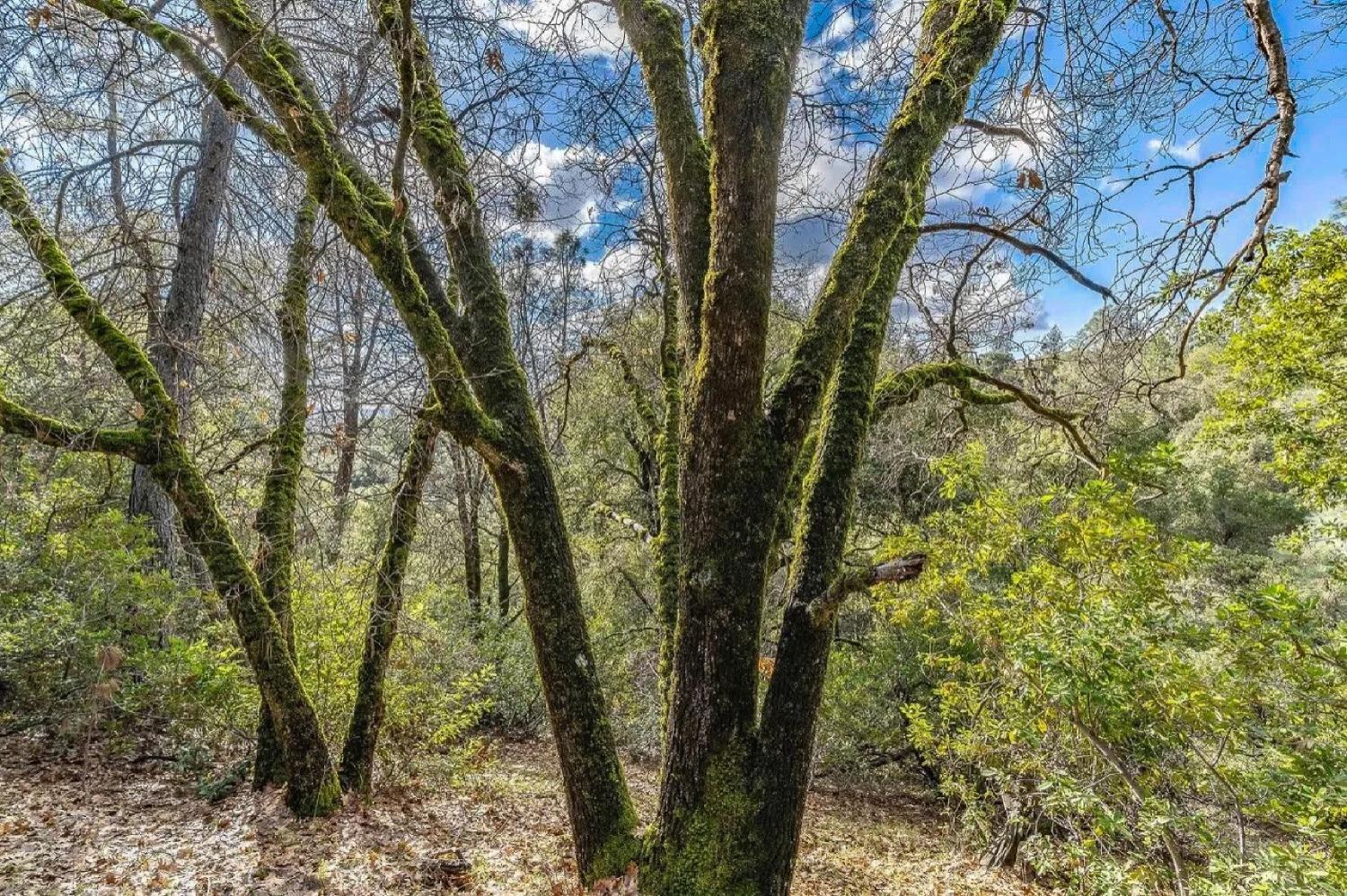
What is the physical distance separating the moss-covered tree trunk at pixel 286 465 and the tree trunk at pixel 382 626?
462 millimetres

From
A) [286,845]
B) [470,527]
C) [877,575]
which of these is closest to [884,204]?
[877,575]

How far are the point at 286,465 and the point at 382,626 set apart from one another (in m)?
1.54

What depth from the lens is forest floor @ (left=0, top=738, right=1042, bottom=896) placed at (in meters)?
3.46

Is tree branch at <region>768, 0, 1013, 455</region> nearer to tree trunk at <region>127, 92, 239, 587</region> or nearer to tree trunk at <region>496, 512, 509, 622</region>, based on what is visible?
tree trunk at <region>127, 92, 239, 587</region>

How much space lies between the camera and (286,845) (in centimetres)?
386

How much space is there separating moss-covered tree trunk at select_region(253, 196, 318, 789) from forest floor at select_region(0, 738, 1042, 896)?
439 millimetres

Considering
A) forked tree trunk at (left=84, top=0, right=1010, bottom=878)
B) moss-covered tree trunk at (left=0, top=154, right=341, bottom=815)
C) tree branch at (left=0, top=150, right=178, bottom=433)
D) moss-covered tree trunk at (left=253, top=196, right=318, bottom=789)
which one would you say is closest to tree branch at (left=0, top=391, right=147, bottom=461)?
moss-covered tree trunk at (left=0, top=154, right=341, bottom=815)

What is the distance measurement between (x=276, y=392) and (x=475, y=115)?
3125 mm

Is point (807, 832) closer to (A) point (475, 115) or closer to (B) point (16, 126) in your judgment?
(A) point (475, 115)

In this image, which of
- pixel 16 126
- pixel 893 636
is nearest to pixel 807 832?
pixel 893 636

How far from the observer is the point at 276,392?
17.7 feet

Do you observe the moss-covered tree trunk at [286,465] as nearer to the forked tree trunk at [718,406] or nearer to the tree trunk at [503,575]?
the forked tree trunk at [718,406]

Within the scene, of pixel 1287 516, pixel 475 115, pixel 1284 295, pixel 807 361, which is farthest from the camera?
pixel 1287 516

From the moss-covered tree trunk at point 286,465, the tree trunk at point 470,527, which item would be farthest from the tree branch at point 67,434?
the tree trunk at point 470,527
